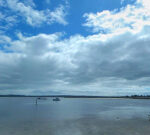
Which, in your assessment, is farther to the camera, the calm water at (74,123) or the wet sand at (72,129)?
the calm water at (74,123)

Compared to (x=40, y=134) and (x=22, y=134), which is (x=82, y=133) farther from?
(x=22, y=134)

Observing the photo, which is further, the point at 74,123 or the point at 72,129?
the point at 74,123

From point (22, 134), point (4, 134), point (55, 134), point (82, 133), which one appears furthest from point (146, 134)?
point (4, 134)

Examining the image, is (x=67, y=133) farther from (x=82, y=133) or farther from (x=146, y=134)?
(x=146, y=134)

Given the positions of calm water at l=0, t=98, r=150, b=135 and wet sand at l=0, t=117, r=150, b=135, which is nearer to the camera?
wet sand at l=0, t=117, r=150, b=135

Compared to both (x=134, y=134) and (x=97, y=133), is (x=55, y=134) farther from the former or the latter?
(x=134, y=134)

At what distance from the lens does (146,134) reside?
16484mm

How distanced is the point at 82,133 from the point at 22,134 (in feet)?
19.1

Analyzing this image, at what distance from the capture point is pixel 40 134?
16188mm

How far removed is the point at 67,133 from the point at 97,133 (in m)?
2.98

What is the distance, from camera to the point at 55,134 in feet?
53.2

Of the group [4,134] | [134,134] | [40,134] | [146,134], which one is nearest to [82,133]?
[40,134]

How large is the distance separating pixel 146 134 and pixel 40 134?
10327 millimetres

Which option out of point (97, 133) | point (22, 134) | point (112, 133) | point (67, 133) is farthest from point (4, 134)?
point (112, 133)
